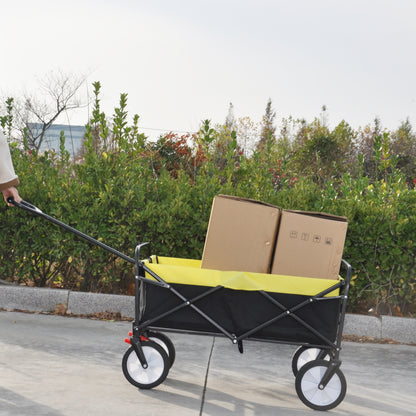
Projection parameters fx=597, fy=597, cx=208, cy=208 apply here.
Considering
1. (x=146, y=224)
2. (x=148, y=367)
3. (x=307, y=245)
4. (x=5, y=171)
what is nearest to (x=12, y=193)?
(x=5, y=171)

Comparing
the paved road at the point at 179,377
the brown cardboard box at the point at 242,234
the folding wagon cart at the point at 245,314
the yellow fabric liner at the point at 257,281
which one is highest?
the brown cardboard box at the point at 242,234

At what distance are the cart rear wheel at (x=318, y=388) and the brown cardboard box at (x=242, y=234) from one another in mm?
636

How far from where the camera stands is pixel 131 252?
18.3 ft

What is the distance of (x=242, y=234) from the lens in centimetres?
362

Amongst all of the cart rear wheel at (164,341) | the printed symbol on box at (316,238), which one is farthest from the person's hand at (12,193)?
the printed symbol on box at (316,238)

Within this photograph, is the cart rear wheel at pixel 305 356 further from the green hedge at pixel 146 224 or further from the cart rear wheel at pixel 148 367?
the green hedge at pixel 146 224

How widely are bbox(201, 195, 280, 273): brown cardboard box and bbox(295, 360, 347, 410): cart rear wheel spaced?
0.64 meters

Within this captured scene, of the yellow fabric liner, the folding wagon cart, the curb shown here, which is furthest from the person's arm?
the curb

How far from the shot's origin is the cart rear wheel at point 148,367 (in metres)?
3.57

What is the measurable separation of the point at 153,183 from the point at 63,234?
99cm

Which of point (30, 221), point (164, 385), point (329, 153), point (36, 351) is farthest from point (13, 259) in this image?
point (329, 153)

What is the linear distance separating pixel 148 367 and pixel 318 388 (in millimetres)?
1011

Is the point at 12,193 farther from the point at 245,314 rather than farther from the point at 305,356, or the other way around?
the point at 305,356

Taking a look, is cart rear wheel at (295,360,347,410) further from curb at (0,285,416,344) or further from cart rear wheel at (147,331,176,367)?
curb at (0,285,416,344)
